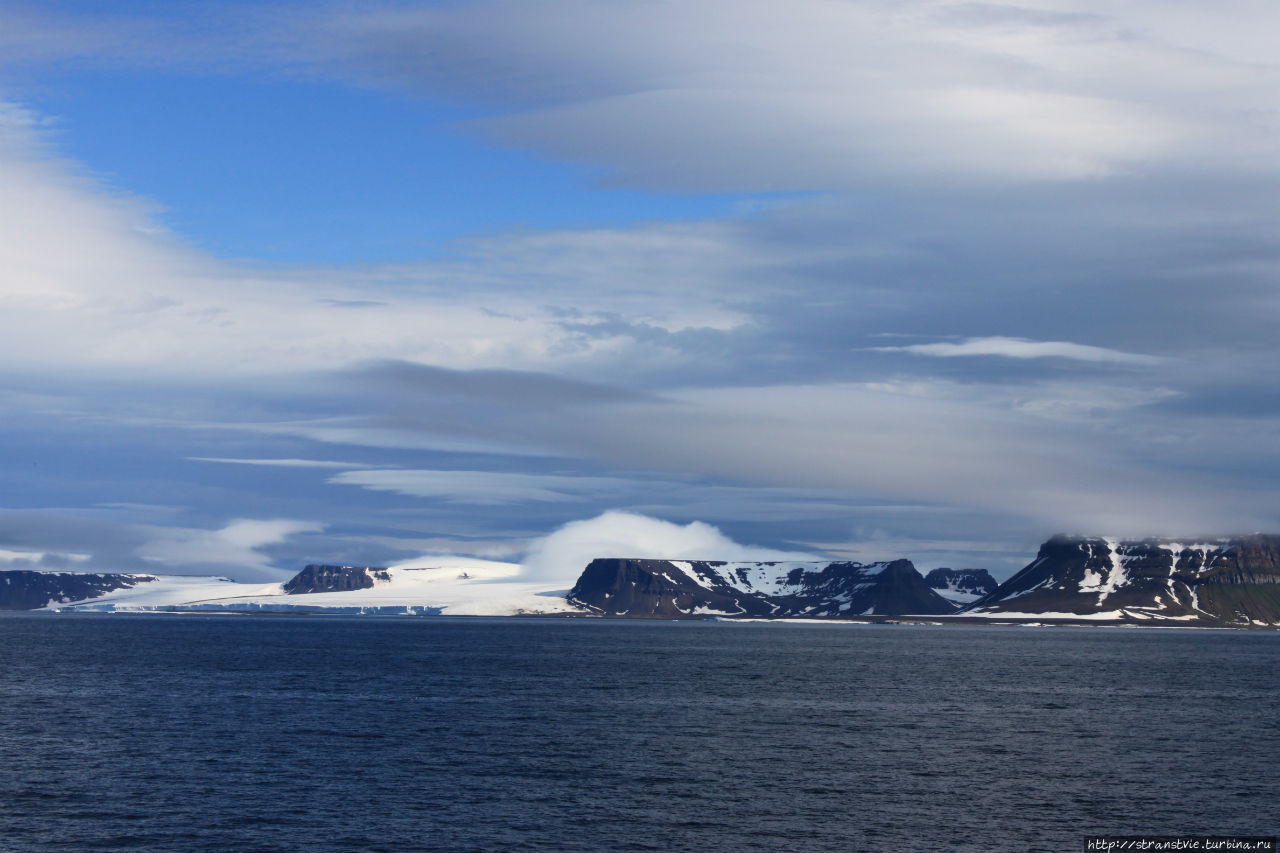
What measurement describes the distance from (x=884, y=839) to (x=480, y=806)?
23.3 metres

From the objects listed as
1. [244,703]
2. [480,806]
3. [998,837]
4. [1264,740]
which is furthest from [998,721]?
[244,703]

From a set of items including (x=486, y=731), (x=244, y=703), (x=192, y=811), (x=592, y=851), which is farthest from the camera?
(x=244, y=703)

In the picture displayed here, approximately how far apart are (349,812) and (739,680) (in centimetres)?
10703

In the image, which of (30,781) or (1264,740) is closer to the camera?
(30,781)

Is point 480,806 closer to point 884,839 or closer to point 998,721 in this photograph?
point 884,839

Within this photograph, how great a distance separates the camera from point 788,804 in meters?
73.6

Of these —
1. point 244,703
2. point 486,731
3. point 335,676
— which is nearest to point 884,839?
point 486,731

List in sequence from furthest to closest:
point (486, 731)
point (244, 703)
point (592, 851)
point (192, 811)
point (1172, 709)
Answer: point (1172, 709)
point (244, 703)
point (486, 731)
point (192, 811)
point (592, 851)

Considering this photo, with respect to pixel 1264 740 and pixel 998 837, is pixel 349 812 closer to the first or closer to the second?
pixel 998 837

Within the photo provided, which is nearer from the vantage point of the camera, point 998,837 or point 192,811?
point 998,837

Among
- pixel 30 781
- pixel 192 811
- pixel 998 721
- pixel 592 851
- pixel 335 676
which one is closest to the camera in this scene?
pixel 592 851

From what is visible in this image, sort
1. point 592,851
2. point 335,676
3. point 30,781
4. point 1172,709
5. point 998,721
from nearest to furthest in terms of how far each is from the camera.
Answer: point 592,851 → point 30,781 → point 998,721 → point 1172,709 → point 335,676

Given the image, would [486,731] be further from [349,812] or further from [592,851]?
[592,851]

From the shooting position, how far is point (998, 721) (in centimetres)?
11894
